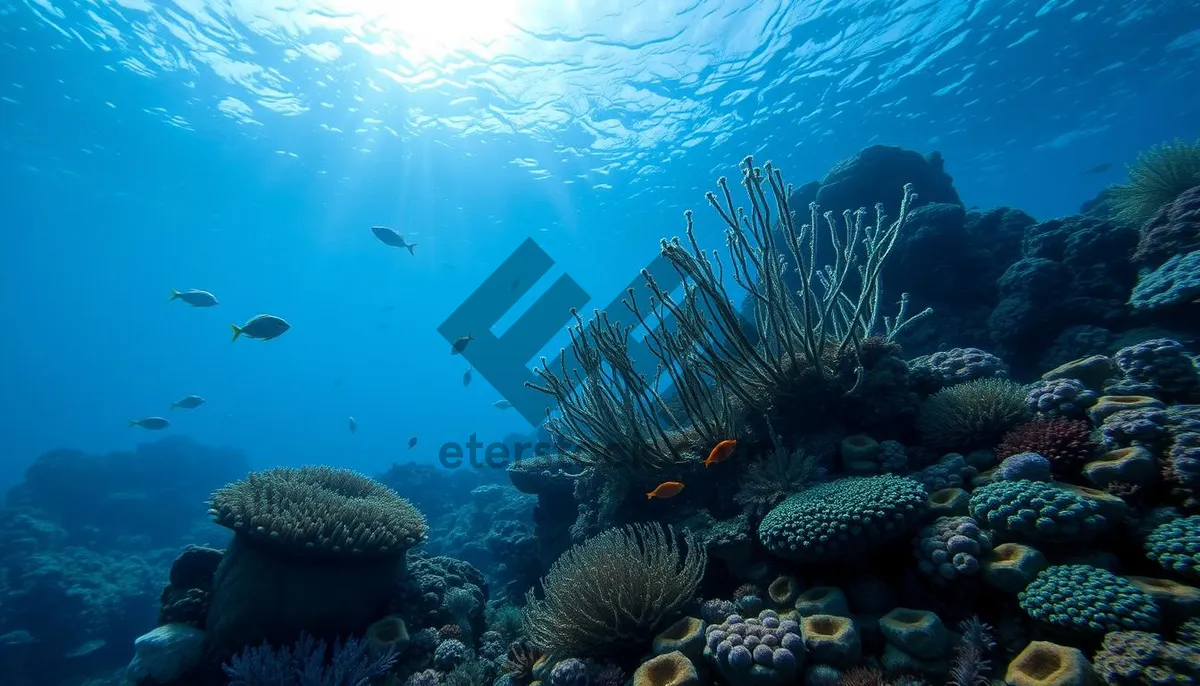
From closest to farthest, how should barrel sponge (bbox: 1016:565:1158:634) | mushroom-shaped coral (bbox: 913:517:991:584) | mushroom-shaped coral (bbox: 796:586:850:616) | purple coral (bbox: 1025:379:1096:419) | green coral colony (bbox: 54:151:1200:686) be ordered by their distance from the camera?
barrel sponge (bbox: 1016:565:1158:634) → green coral colony (bbox: 54:151:1200:686) → mushroom-shaped coral (bbox: 913:517:991:584) → mushroom-shaped coral (bbox: 796:586:850:616) → purple coral (bbox: 1025:379:1096:419)

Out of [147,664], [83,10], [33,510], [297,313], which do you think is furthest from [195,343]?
[147,664]

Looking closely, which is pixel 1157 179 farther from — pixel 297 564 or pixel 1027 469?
pixel 297 564

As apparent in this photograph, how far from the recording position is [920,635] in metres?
2.57

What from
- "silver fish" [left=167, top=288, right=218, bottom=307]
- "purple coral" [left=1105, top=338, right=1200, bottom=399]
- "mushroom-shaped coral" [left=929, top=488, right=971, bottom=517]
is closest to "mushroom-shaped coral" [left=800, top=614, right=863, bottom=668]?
"mushroom-shaped coral" [left=929, top=488, right=971, bottom=517]

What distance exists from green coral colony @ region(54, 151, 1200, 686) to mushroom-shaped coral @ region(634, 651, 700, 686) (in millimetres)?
15

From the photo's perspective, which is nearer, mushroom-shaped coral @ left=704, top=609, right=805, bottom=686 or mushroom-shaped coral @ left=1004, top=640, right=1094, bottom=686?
mushroom-shaped coral @ left=1004, top=640, right=1094, bottom=686

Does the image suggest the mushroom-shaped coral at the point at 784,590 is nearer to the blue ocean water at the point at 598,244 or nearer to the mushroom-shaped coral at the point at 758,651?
the blue ocean water at the point at 598,244

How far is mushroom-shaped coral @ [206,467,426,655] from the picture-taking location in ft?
13.8

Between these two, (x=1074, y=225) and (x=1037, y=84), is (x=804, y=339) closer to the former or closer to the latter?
(x=1074, y=225)

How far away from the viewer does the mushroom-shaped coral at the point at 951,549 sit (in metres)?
2.85

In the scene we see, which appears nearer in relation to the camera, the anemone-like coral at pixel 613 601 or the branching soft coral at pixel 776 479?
the anemone-like coral at pixel 613 601

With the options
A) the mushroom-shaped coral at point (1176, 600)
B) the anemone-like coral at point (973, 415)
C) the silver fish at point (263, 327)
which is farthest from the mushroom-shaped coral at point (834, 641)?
the silver fish at point (263, 327)

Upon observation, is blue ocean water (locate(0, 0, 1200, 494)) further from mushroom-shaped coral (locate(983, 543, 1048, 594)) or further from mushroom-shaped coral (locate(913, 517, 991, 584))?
mushroom-shaped coral (locate(983, 543, 1048, 594))

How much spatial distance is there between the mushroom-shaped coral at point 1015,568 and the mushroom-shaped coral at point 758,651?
1.18m
